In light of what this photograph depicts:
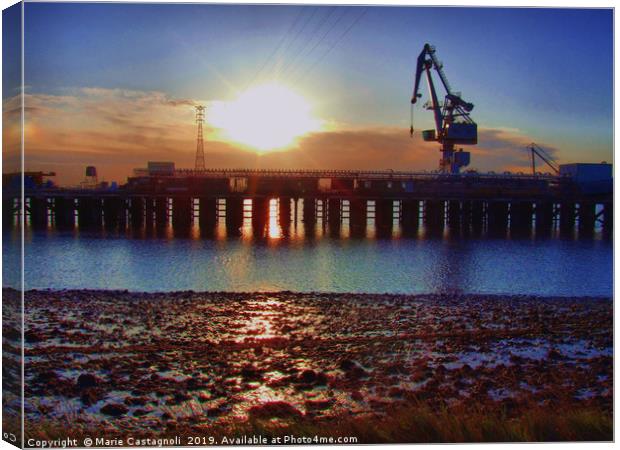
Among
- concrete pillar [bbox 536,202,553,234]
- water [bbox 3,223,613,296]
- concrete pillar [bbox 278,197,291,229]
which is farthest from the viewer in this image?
concrete pillar [bbox 278,197,291,229]

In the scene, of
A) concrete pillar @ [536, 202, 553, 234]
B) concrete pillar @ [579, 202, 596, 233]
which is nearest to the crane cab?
concrete pillar @ [536, 202, 553, 234]

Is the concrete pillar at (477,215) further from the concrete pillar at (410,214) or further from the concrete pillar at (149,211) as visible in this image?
the concrete pillar at (149,211)

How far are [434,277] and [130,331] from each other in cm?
783

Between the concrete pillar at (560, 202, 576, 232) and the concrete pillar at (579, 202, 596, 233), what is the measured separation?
370mm

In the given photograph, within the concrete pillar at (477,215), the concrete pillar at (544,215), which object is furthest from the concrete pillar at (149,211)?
the concrete pillar at (544,215)

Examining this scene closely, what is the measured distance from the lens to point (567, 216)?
29953 millimetres

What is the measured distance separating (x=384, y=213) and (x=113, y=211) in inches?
506

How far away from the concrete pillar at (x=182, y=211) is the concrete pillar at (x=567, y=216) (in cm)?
1742

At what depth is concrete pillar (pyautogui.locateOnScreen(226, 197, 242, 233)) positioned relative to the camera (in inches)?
1145

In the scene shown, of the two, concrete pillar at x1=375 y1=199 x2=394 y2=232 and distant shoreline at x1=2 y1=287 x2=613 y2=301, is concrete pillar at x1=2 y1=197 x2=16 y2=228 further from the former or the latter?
concrete pillar at x1=375 y1=199 x2=394 y2=232

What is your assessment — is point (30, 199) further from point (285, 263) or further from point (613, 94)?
point (613, 94)

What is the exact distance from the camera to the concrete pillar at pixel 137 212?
1165 inches

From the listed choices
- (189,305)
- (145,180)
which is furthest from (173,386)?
(145,180)

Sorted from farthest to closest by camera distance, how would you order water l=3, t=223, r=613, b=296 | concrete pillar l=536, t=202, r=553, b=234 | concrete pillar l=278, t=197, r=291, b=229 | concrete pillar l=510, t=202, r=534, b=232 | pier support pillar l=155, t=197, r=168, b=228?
1. concrete pillar l=278, t=197, r=291, b=229
2. concrete pillar l=536, t=202, r=553, b=234
3. concrete pillar l=510, t=202, r=534, b=232
4. pier support pillar l=155, t=197, r=168, b=228
5. water l=3, t=223, r=613, b=296
